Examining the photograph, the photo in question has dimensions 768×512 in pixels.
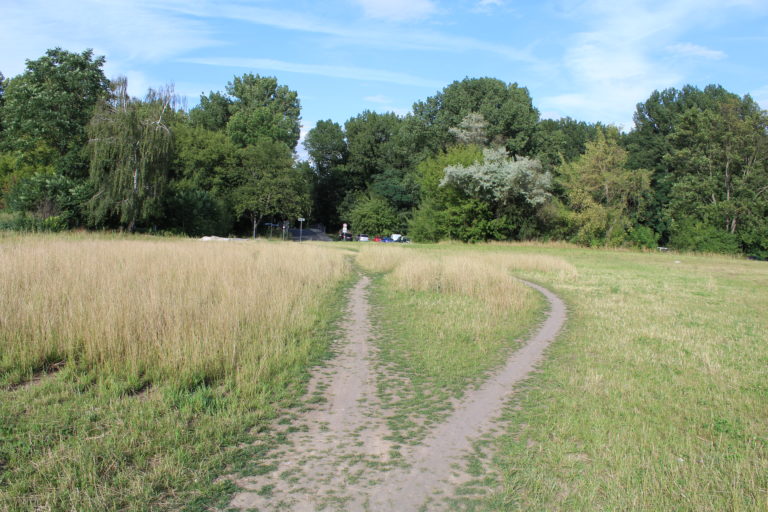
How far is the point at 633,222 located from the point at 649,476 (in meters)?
53.6

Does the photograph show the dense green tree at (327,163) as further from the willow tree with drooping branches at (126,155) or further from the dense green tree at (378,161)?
the willow tree with drooping branches at (126,155)

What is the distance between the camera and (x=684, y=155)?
50562 mm

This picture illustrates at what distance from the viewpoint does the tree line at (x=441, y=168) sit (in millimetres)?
35219

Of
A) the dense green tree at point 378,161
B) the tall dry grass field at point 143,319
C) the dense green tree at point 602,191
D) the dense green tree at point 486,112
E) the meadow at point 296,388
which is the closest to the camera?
the meadow at point 296,388

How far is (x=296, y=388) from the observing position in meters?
6.23

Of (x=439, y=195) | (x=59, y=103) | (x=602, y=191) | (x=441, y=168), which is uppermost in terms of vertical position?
(x=59, y=103)

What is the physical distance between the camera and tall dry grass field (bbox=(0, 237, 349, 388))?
20.6 ft

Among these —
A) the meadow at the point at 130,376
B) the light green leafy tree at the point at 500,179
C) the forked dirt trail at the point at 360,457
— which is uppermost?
the light green leafy tree at the point at 500,179

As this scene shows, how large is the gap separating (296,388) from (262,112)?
228 ft

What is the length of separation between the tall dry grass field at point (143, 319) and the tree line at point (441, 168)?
25.3 meters

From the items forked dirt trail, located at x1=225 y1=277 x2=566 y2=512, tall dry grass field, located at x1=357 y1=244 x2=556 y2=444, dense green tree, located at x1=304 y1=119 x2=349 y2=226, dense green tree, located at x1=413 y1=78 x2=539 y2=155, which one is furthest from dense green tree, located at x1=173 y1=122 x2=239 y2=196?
forked dirt trail, located at x1=225 y1=277 x2=566 y2=512

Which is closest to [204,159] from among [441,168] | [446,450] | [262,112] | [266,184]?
[266,184]

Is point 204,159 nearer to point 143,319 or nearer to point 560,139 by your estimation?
point 560,139

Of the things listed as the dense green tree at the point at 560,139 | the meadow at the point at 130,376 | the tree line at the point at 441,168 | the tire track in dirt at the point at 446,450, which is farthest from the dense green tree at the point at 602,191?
the tire track in dirt at the point at 446,450
